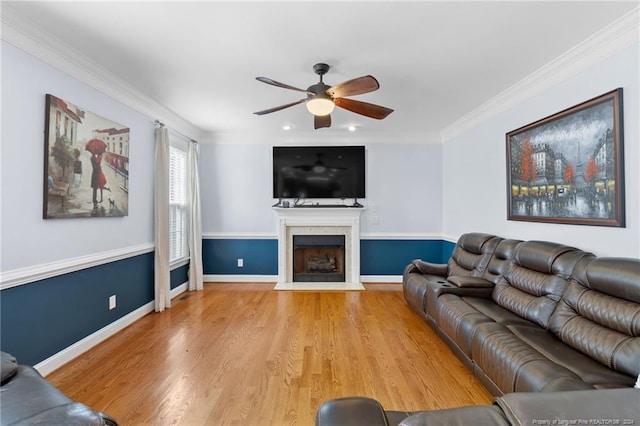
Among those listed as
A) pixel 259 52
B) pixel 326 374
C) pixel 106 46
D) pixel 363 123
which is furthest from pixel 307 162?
pixel 326 374

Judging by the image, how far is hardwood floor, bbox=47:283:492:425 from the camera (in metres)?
2.00

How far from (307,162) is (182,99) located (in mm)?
2190

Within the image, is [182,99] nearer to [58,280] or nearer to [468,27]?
[58,280]

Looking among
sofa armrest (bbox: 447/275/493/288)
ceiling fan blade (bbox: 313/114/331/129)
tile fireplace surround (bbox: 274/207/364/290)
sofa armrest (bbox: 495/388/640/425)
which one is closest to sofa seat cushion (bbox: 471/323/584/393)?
sofa armrest (bbox: 447/275/493/288)

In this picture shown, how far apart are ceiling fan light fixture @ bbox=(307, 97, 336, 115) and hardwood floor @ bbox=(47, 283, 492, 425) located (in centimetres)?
222

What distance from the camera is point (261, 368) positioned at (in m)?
2.48

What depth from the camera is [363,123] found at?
4586mm

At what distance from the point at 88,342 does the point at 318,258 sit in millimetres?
3425

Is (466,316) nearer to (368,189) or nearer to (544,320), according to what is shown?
(544,320)

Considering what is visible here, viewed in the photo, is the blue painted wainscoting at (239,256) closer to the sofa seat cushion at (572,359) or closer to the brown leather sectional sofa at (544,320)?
the brown leather sectional sofa at (544,320)

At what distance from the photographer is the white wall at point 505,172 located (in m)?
2.11

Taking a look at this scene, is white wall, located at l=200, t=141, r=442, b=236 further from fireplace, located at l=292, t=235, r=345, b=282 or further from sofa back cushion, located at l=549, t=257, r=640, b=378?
sofa back cushion, located at l=549, t=257, r=640, b=378

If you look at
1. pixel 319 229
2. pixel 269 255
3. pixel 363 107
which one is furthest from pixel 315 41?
pixel 269 255

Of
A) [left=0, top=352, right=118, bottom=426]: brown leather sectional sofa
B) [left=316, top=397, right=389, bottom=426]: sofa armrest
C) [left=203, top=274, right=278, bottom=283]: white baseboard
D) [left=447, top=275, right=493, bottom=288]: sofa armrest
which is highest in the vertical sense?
[left=316, top=397, right=389, bottom=426]: sofa armrest
